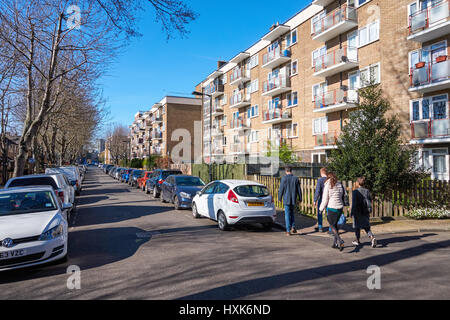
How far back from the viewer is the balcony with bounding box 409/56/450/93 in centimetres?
1559

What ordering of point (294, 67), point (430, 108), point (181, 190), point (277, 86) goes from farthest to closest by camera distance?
1. point (277, 86)
2. point (294, 67)
3. point (430, 108)
4. point (181, 190)

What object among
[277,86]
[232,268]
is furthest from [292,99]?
[232,268]

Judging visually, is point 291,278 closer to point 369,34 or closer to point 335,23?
point 369,34

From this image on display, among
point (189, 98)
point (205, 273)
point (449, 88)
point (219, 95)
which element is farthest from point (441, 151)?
point (189, 98)

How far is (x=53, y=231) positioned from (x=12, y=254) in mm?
697

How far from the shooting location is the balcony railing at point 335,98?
69.9ft

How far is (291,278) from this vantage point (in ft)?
16.3

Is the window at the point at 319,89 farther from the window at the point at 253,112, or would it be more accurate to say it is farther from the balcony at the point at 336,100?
the window at the point at 253,112

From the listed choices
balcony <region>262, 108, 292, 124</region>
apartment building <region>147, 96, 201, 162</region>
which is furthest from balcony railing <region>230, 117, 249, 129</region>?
apartment building <region>147, 96, 201, 162</region>

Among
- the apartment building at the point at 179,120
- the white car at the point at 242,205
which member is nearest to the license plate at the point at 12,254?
the white car at the point at 242,205

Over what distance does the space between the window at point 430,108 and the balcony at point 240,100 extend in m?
20.2

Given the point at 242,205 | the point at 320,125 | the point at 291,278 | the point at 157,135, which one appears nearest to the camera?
the point at 291,278

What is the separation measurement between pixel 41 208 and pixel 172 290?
403 centimetres

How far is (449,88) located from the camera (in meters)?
16.2
